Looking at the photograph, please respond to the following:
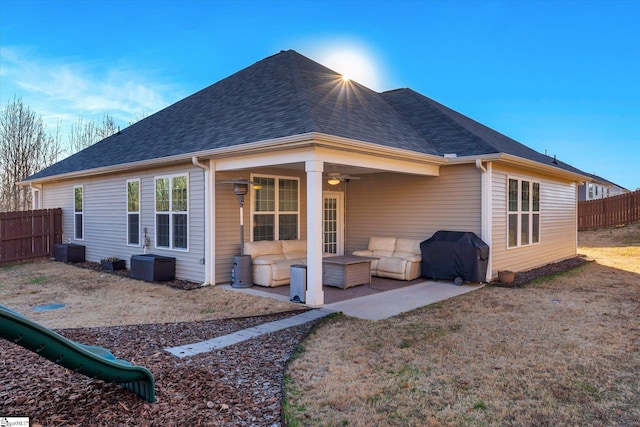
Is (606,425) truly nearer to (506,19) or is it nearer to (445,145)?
(445,145)

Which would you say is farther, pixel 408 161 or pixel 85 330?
pixel 408 161

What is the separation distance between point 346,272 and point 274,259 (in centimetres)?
166

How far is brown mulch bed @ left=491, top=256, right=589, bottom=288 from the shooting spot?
29.5 feet

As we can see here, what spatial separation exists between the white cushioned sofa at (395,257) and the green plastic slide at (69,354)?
272 inches

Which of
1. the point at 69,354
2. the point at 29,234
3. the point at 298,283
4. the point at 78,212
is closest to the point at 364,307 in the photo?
the point at 298,283

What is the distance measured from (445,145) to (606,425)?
7463mm

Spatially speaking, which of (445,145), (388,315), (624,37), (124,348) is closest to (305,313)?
(388,315)

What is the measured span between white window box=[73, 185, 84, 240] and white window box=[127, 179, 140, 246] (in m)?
3.18

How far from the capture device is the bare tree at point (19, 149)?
21.8 m

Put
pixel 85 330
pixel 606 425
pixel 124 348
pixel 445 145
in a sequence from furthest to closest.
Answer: pixel 445 145, pixel 85 330, pixel 124 348, pixel 606 425

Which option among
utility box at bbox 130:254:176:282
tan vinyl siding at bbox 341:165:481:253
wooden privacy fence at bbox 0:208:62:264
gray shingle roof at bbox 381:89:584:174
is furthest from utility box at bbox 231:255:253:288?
wooden privacy fence at bbox 0:208:62:264

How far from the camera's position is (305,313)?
6.34 meters

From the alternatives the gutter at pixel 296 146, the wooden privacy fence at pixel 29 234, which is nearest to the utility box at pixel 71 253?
the wooden privacy fence at pixel 29 234

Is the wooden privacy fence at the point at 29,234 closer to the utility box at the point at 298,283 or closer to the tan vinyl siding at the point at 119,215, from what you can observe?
the tan vinyl siding at the point at 119,215
